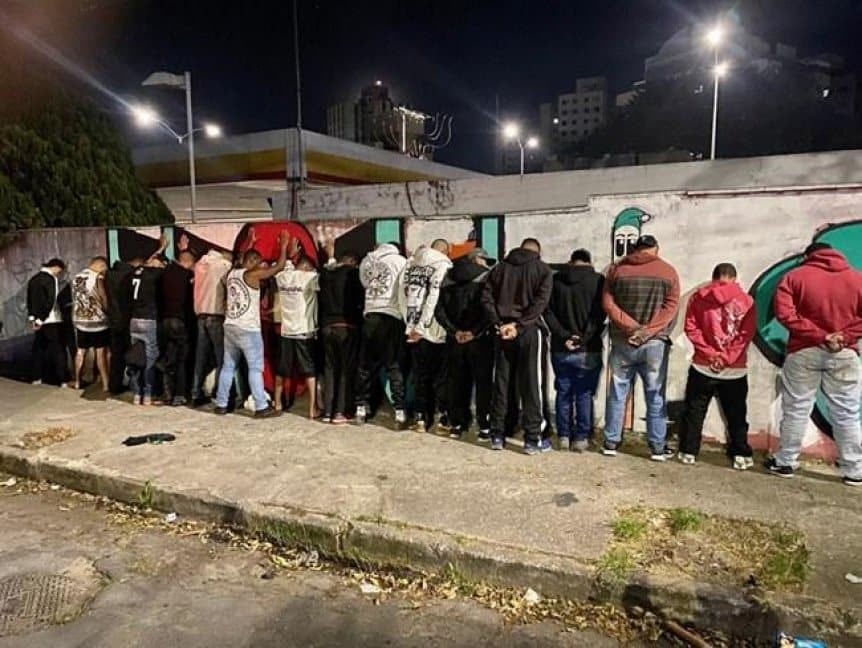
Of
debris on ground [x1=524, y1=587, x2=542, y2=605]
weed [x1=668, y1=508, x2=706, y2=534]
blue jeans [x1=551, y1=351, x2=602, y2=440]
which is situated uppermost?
blue jeans [x1=551, y1=351, x2=602, y2=440]

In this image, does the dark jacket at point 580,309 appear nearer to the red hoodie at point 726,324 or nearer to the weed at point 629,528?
the red hoodie at point 726,324

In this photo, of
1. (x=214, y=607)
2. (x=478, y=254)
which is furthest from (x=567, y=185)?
(x=214, y=607)

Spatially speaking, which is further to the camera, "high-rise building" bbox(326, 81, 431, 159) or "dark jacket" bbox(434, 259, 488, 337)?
"high-rise building" bbox(326, 81, 431, 159)

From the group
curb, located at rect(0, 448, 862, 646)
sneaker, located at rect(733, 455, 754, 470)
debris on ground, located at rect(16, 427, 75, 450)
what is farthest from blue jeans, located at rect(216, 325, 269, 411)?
sneaker, located at rect(733, 455, 754, 470)

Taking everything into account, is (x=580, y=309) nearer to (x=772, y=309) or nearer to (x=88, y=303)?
(x=772, y=309)

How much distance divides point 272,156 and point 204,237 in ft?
33.5

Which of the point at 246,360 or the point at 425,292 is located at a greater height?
the point at 425,292

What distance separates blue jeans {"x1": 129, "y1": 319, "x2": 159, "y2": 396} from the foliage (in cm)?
392

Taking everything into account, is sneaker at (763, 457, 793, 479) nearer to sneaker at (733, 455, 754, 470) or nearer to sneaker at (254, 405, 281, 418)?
sneaker at (733, 455, 754, 470)

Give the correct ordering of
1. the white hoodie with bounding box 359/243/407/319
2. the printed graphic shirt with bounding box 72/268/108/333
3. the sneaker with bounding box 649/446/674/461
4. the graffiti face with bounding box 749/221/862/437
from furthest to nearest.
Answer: the printed graphic shirt with bounding box 72/268/108/333, the white hoodie with bounding box 359/243/407/319, the sneaker with bounding box 649/446/674/461, the graffiti face with bounding box 749/221/862/437

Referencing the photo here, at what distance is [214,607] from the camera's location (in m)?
3.61

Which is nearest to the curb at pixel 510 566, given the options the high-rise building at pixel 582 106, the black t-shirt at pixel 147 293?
the black t-shirt at pixel 147 293

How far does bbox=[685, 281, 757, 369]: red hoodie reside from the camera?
5.23 m

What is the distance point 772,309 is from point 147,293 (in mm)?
6494
